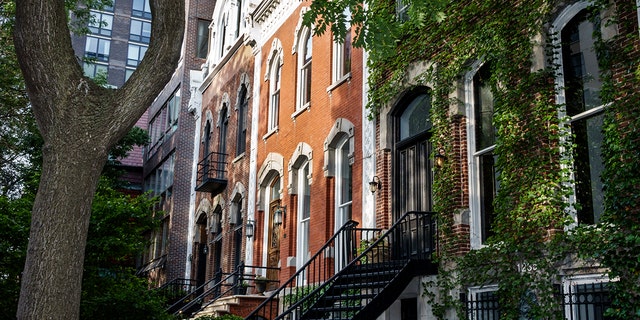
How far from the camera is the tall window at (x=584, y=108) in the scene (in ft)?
30.9

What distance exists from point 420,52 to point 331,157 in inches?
161

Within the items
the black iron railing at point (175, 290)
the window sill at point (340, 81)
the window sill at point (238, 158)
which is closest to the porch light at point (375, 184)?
the window sill at point (340, 81)

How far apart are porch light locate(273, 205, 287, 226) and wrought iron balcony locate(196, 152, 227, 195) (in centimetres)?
521

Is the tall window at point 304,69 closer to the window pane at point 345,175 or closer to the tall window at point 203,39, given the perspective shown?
the window pane at point 345,175

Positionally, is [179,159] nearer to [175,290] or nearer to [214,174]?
[214,174]

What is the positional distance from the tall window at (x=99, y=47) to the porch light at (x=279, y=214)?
3902 cm

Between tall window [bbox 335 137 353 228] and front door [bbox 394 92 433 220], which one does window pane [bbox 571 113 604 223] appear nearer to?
front door [bbox 394 92 433 220]

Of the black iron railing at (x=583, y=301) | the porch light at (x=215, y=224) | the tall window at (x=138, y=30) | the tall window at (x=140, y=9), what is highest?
the tall window at (x=140, y=9)

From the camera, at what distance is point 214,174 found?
81.1 feet

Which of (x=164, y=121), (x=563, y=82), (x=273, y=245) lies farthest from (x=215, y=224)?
(x=563, y=82)

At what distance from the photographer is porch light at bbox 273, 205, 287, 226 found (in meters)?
18.2

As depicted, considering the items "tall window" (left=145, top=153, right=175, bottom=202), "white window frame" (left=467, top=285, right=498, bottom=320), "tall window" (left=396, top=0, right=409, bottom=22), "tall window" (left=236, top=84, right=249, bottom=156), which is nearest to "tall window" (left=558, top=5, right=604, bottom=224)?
"white window frame" (left=467, top=285, right=498, bottom=320)

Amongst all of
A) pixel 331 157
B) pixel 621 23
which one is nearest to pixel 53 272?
pixel 621 23

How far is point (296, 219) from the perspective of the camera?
1806cm
